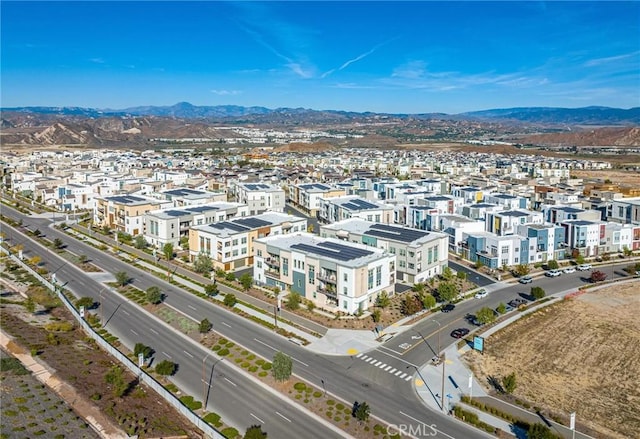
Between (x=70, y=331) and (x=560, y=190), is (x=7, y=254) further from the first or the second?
(x=560, y=190)

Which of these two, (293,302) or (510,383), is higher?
(293,302)

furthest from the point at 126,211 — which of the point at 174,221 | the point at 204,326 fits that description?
the point at 204,326

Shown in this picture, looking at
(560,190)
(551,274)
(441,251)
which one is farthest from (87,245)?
(560,190)

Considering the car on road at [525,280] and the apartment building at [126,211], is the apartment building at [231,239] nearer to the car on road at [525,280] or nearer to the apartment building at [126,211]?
the apartment building at [126,211]

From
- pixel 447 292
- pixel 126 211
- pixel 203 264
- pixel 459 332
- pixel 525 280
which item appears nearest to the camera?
pixel 459 332

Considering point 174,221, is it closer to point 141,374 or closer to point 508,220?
point 141,374
